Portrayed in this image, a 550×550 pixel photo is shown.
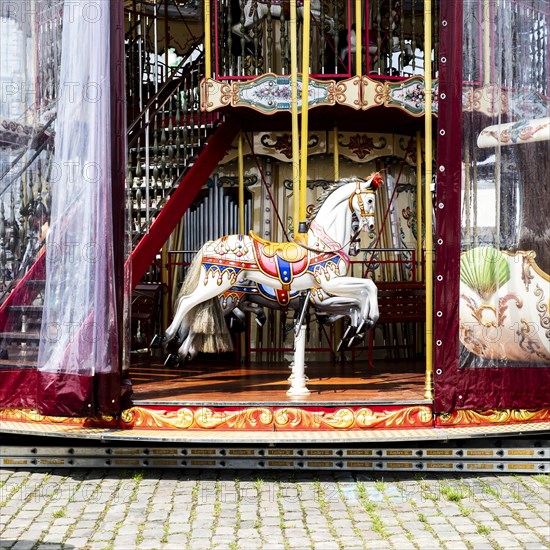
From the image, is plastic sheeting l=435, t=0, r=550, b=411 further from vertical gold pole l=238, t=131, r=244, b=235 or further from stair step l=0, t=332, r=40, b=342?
vertical gold pole l=238, t=131, r=244, b=235

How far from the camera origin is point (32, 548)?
604cm

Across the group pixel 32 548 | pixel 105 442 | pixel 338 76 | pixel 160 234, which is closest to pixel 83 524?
pixel 32 548

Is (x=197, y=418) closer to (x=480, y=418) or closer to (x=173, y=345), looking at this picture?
(x=173, y=345)

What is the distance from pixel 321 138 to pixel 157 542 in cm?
637

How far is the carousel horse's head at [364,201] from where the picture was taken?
909 cm

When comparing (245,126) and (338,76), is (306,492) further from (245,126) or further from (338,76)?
(245,126)

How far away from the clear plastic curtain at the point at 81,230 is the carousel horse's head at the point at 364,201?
2.59 metres

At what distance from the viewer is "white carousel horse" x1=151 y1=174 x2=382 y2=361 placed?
898 centimetres

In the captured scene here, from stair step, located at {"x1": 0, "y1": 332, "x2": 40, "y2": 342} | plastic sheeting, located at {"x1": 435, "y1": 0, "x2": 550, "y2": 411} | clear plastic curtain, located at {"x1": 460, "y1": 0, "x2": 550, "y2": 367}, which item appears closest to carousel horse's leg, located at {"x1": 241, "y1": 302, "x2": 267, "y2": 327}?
stair step, located at {"x1": 0, "y1": 332, "x2": 40, "y2": 342}

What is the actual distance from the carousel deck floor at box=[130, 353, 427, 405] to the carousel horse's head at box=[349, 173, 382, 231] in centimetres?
159

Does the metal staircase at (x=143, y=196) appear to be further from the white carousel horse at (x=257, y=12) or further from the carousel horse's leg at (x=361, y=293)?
the carousel horse's leg at (x=361, y=293)

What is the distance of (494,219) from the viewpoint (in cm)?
761

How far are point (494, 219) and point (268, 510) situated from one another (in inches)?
114

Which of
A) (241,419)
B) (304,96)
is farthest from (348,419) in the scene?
(304,96)
